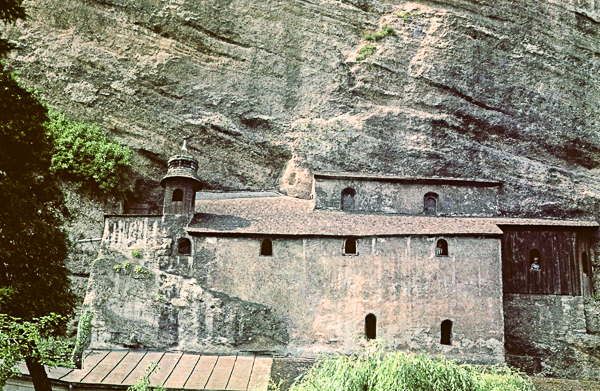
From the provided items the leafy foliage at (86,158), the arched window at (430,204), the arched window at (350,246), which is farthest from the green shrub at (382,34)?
the leafy foliage at (86,158)

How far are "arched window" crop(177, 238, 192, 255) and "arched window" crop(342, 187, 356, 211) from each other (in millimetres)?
7684

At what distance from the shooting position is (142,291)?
82.1 feet

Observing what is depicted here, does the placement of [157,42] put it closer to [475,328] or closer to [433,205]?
[433,205]

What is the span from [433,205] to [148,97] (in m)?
15.9

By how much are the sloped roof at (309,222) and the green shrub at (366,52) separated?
931 centimetres

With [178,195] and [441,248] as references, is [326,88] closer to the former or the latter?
[178,195]

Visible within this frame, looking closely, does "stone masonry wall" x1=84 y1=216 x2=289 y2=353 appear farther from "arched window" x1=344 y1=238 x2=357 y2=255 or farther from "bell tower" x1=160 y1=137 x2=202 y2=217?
"arched window" x1=344 y1=238 x2=357 y2=255

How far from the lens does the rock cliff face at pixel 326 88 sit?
99.2 ft

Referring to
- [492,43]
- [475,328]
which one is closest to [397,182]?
[475,328]

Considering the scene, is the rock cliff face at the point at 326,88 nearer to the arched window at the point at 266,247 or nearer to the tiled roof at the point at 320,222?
the tiled roof at the point at 320,222

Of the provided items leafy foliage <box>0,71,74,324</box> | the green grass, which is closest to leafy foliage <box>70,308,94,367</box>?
leafy foliage <box>0,71,74,324</box>

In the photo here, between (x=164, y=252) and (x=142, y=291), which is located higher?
(x=164, y=252)

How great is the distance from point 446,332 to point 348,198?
7819 mm

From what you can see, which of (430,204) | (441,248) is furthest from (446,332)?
(430,204)
